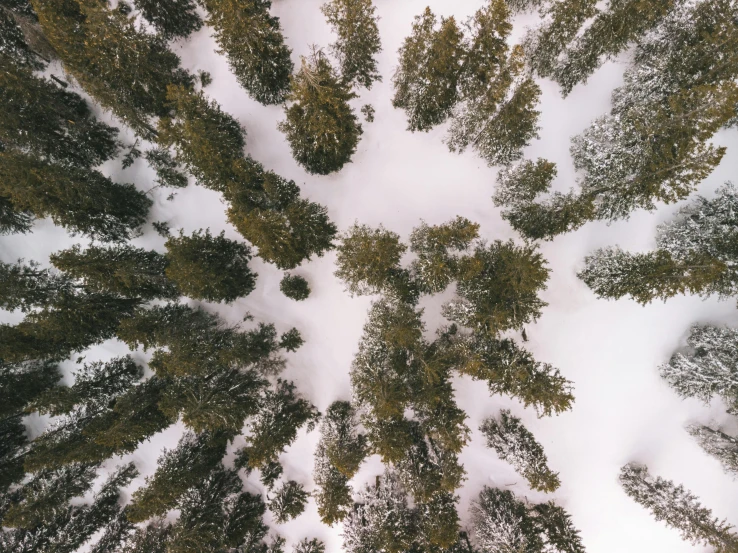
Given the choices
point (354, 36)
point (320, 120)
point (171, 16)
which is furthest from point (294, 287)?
point (171, 16)

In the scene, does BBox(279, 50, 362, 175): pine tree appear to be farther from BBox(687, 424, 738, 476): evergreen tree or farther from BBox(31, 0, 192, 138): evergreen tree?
BBox(687, 424, 738, 476): evergreen tree

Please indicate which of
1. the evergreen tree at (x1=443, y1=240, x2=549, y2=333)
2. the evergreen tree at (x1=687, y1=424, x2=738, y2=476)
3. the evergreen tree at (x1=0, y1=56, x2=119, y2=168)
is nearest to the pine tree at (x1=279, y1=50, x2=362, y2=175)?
the evergreen tree at (x1=443, y1=240, x2=549, y2=333)

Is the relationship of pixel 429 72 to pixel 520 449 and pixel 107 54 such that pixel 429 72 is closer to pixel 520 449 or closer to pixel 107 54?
pixel 107 54

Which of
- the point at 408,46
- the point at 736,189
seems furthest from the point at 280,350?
the point at 736,189

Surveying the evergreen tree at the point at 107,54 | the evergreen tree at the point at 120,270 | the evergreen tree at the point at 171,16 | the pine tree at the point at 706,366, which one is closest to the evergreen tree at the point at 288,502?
the evergreen tree at the point at 120,270

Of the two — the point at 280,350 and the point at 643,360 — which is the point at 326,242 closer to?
the point at 280,350
